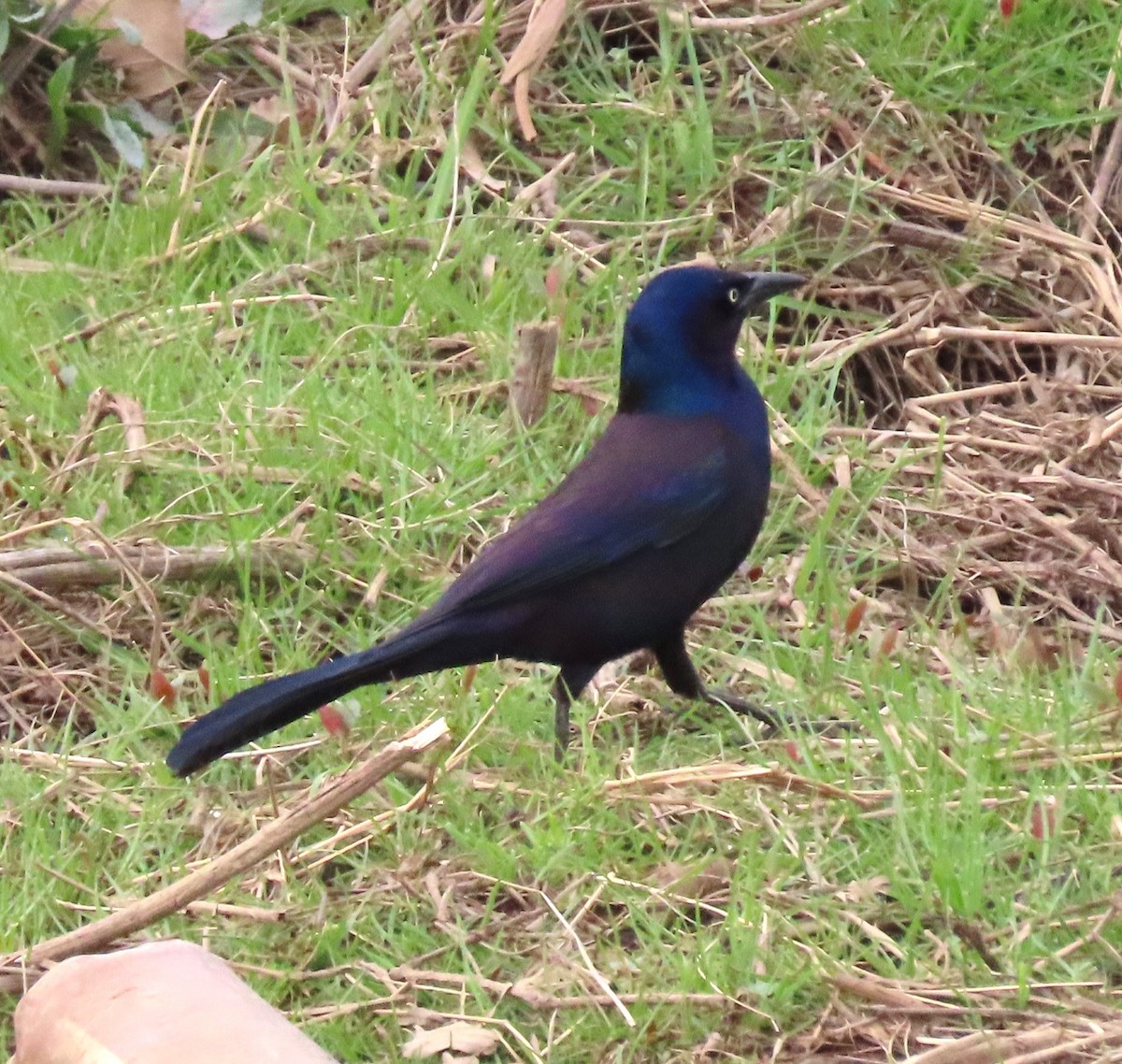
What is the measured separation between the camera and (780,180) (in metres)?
4.90

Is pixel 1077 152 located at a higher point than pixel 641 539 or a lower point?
lower

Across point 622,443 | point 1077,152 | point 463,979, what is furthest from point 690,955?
point 1077,152

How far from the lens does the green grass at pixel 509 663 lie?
2.77 m

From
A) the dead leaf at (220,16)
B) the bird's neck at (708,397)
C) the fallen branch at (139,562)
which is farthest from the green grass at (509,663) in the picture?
the bird's neck at (708,397)

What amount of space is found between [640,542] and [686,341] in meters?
0.41

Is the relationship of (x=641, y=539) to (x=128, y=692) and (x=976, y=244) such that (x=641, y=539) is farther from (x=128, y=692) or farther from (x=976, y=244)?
(x=976, y=244)

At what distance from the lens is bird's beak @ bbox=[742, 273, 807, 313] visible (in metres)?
3.54

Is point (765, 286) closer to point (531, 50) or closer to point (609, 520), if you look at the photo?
point (609, 520)

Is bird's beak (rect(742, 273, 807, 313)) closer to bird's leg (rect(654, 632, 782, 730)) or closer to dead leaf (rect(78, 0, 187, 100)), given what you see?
bird's leg (rect(654, 632, 782, 730))

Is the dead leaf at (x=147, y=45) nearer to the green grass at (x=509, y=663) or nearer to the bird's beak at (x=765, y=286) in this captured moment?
the green grass at (x=509, y=663)

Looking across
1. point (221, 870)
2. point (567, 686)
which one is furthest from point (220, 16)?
point (221, 870)

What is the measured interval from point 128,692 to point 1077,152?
2.88 m

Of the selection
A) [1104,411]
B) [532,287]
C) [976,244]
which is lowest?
[1104,411]

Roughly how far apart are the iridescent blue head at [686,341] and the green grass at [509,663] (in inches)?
19.6
